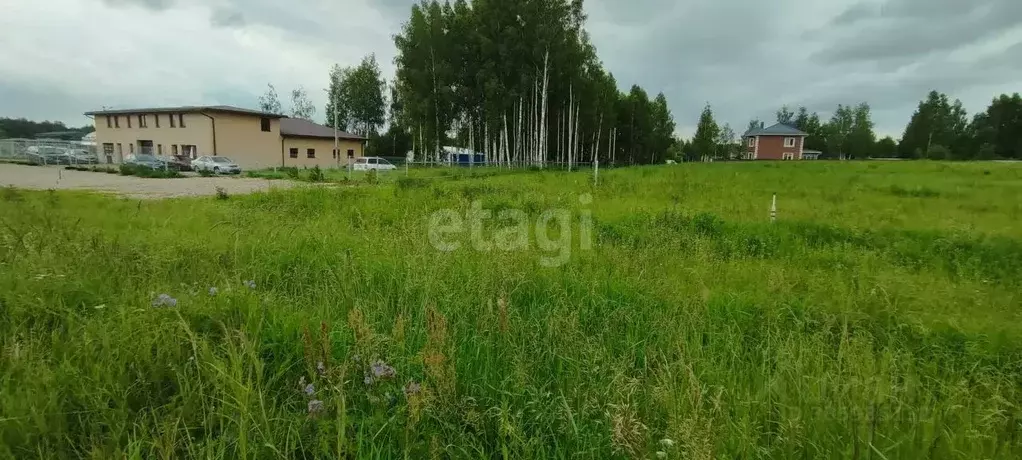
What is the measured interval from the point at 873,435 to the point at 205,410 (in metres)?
2.99

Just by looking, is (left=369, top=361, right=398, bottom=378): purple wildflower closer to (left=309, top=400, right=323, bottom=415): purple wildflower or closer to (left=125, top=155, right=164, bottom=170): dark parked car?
(left=309, top=400, right=323, bottom=415): purple wildflower

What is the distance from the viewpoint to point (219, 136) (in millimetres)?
34750

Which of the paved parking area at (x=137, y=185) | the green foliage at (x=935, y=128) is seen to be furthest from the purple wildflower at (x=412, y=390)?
the green foliage at (x=935, y=128)

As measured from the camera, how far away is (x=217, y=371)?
2.33 m

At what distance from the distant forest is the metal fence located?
138 ft

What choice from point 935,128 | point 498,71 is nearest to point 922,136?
point 935,128

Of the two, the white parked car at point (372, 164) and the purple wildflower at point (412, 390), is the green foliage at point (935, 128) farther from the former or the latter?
the purple wildflower at point (412, 390)

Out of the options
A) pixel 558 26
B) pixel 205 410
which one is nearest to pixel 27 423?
→ pixel 205 410

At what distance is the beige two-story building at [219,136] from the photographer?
34.8m

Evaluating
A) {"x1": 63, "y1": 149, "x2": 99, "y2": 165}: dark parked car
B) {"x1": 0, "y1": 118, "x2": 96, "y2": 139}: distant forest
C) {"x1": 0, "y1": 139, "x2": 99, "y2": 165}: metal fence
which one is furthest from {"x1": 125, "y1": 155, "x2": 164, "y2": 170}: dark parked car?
{"x1": 0, "y1": 118, "x2": 96, "y2": 139}: distant forest

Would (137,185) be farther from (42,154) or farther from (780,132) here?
(780,132)

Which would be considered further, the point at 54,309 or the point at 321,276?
the point at 321,276

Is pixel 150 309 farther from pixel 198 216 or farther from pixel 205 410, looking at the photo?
pixel 198 216

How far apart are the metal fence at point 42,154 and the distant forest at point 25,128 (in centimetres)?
4214
